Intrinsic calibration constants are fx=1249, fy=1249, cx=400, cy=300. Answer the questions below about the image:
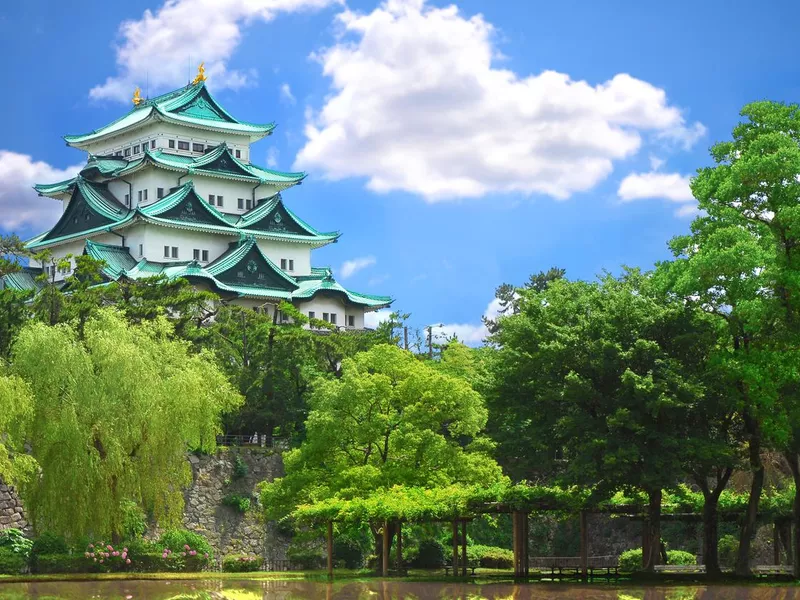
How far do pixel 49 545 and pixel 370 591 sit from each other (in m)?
10.6

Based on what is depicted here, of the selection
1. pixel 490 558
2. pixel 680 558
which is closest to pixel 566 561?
pixel 490 558

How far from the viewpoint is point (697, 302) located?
33219 millimetres

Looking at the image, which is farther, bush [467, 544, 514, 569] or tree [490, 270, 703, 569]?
bush [467, 544, 514, 569]

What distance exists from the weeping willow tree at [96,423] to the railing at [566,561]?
14592mm

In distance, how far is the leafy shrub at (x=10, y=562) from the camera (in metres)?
35.4

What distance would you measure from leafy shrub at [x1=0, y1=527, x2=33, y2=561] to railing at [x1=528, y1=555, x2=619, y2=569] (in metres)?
17.9

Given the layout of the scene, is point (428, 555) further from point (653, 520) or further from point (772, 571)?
point (772, 571)

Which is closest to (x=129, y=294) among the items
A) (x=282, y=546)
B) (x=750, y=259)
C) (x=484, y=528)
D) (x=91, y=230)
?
(x=282, y=546)

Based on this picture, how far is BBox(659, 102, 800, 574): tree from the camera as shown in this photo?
102ft

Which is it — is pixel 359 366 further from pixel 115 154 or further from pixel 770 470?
pixel 115 154

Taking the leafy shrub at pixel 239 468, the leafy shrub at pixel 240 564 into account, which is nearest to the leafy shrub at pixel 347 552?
the leafy shrub at pixel 240 564

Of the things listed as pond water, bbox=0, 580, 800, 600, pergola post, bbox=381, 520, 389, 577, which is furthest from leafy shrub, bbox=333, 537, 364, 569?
pond water, bbox=0, 580, 800, 600

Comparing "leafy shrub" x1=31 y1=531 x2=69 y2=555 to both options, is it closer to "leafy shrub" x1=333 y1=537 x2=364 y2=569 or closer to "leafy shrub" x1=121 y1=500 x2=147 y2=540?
"leafy shrub" x1=121 y1=500 x2=147 y2=540

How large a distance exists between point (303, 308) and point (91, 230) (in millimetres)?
12376
